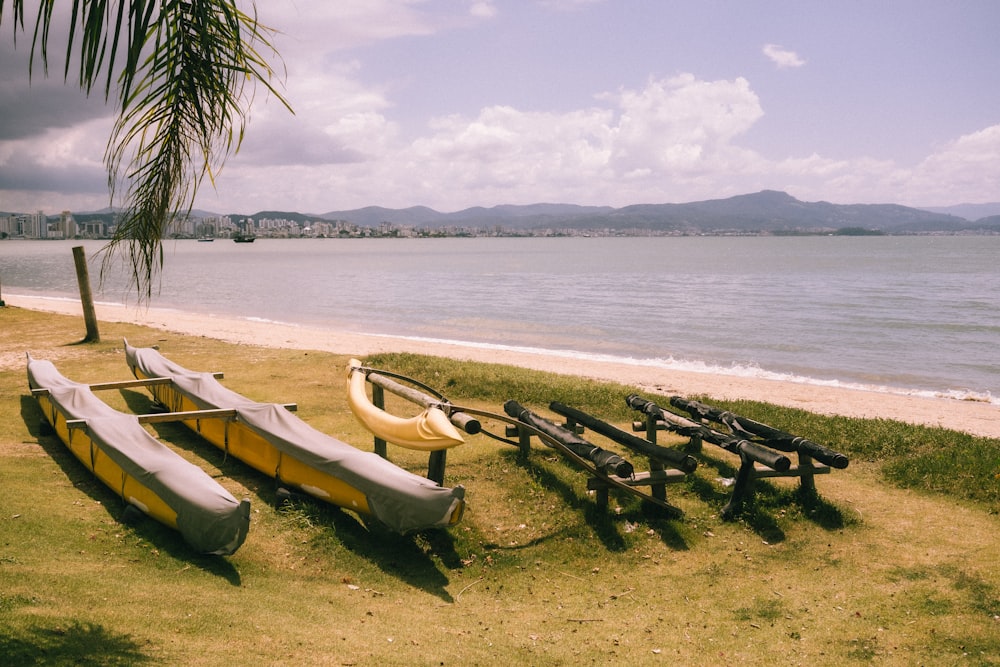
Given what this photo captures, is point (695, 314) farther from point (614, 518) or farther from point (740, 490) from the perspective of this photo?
point (614, 518)

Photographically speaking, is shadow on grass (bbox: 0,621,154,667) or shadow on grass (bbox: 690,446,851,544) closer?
shadow on grass (bbox: 0,621,154,667)

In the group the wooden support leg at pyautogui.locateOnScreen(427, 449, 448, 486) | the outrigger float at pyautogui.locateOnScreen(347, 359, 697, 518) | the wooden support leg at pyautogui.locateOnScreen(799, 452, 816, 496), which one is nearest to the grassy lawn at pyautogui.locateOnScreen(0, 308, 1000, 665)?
the wooden support leg at pyautogui.locateOnScreen(799, 452, 816, 496)

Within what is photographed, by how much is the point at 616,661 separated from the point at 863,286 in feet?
204

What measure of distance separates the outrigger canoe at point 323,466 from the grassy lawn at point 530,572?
A: 315 millimetres

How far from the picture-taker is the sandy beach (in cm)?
1644

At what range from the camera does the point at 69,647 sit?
438 cm

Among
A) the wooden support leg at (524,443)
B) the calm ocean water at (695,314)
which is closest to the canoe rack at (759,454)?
the wooden support leg at (524,443)

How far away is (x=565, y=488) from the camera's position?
29.3 feet

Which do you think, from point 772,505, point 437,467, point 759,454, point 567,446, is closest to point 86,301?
point 437,467

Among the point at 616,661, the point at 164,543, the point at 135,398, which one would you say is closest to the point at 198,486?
the point at 164,543

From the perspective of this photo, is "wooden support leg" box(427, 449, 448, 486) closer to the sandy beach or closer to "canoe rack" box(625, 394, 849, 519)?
"canoe rack" box(625, 394, 849, 519)

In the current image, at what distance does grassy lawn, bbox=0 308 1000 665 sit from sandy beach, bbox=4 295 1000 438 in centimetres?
580

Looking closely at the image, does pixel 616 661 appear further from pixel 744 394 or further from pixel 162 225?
pixel 744 394

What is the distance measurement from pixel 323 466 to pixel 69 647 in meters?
3.51
